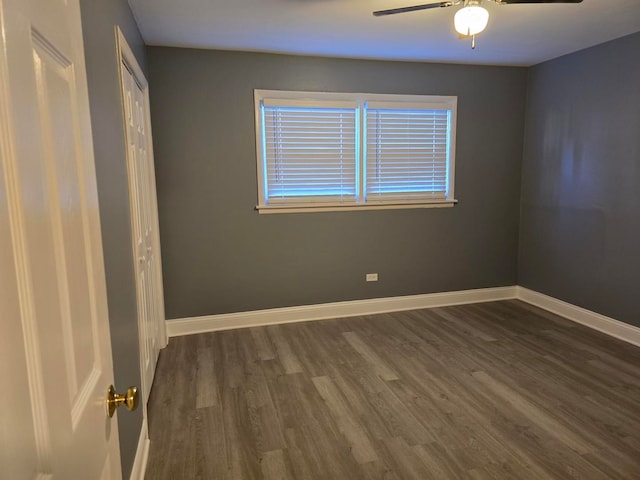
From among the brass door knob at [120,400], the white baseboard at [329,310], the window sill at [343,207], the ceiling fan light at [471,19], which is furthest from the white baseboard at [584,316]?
the brass door knob at [120,400]

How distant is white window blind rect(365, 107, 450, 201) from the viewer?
13.9ft

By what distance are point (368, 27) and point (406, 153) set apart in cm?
150

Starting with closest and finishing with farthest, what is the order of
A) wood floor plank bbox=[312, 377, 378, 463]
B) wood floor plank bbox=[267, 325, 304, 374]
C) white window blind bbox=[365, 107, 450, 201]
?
1. wood floor plank bbox=[312, 377, 378, 463]
2. wood floor plank bbox=[267, 325, 304, 374]
3. white window blind bbox=[365, 107, 450, 201]

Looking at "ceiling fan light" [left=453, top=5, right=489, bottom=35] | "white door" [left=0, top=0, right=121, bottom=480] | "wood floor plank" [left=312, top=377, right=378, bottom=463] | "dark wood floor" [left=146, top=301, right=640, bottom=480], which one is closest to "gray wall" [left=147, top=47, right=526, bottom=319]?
"dark wood floor" [left=146, top=301, right=640, bottom=480]

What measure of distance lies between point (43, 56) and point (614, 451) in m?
2.92

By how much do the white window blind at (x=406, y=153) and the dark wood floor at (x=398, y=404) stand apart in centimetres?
141

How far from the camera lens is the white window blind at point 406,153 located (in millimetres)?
4230

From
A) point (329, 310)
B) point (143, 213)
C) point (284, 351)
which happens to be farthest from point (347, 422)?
point (143, 213)

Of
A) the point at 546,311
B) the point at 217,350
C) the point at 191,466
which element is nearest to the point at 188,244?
the point at 217,350

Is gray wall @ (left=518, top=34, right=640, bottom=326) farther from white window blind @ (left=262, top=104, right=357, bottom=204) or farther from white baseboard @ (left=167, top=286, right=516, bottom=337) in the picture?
white window blind @ (left=262, top=104, right=357, bottom=204)

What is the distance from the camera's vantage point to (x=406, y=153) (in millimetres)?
4336

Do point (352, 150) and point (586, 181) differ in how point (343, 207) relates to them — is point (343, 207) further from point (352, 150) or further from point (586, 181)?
point (586, 181)

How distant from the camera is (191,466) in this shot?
217cm

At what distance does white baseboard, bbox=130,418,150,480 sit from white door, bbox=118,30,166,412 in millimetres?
244
